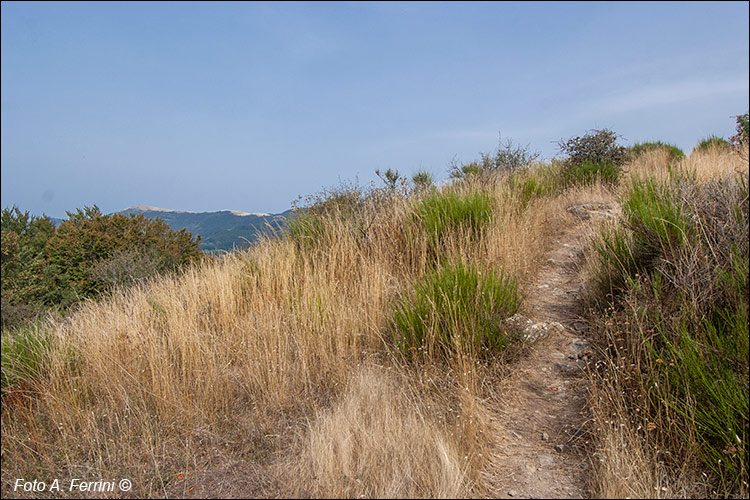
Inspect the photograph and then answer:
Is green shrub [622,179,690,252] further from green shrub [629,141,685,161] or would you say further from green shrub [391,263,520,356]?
green shrub [629,141,685,161]

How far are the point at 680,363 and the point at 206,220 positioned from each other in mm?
92229

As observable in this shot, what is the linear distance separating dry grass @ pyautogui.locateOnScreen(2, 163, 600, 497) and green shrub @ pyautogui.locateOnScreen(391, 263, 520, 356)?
0.19 m

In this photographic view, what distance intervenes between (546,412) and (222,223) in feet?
276

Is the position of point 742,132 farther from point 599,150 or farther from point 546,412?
point 546,412

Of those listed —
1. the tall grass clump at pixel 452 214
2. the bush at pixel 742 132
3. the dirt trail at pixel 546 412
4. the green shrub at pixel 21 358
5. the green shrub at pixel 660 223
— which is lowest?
the dirt trail at pixel 546 412

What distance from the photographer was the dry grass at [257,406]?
89.7 inches

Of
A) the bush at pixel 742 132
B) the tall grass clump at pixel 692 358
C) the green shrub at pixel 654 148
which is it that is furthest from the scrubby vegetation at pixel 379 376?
the green shrub at pixel 654 148

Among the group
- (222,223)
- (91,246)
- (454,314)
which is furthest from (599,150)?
(222,223)

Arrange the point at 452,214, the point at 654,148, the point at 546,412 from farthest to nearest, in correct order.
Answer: the point at 654,148 < the point at 452,214 < the point at 546,412

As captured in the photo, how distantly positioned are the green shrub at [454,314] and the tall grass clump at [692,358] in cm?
84

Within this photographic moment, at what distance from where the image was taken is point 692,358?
253 centimetres

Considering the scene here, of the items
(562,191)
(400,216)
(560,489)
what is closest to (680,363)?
(560,489)

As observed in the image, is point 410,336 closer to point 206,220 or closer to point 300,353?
point 300,353

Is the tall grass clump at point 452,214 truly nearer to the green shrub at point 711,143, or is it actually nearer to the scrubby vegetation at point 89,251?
the scrubby vegetation at point 89,251
